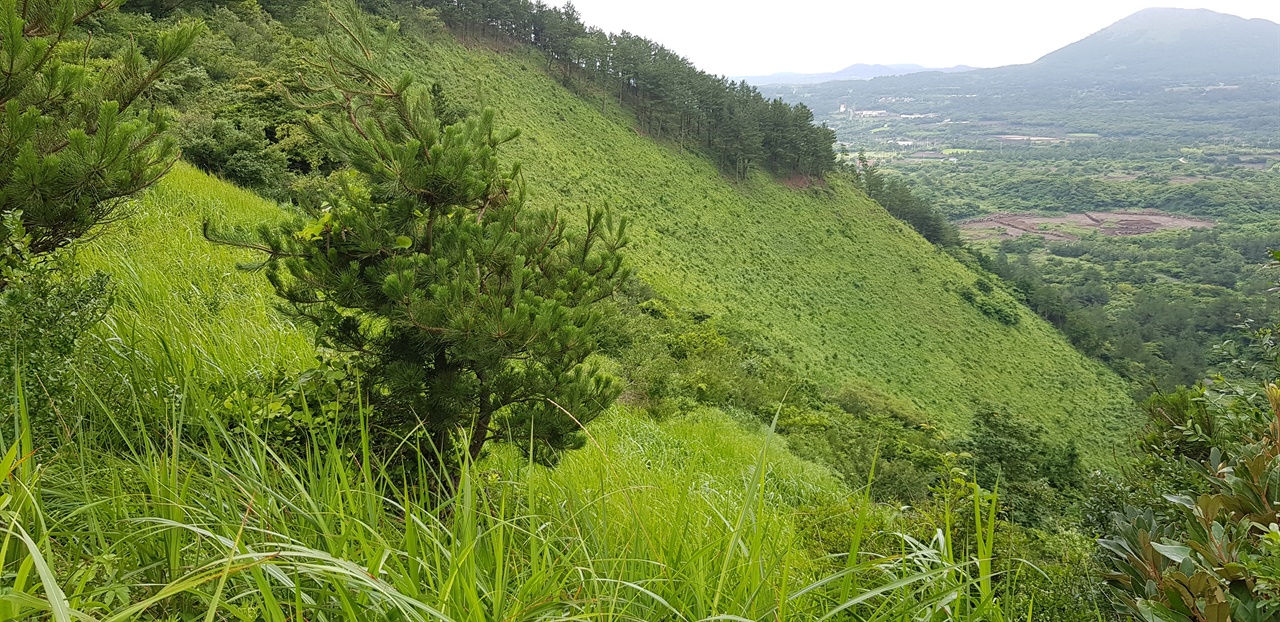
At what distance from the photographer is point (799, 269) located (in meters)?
36.4

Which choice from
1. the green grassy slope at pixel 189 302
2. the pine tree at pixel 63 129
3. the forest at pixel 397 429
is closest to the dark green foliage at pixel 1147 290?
the forest at pixel 397 429

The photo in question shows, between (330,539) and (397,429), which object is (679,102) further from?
(330,539)

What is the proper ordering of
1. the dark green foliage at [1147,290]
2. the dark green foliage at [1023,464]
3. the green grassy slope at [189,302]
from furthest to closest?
the dark green foliage at [1147,290] → the dark green foliage at [1023,464] → the green grassy slope at [189,302]

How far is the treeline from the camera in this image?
161 ft

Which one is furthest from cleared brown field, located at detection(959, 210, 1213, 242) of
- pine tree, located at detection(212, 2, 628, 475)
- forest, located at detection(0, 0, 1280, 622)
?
pine tree, located at detection(212, 2, 628, 475)

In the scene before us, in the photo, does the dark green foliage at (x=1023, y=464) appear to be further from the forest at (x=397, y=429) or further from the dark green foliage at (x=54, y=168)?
the dark green foliage at (x=54, y=168)

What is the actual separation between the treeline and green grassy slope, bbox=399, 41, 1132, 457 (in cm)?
351

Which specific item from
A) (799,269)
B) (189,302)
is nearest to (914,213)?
(799,269)

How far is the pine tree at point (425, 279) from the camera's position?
253 centimetres

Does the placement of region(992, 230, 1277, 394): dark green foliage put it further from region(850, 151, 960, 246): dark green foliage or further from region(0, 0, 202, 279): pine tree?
region(0, 0, 202, 279): pine tree

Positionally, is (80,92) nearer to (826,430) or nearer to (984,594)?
(984,594)

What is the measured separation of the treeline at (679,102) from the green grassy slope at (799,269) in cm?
351

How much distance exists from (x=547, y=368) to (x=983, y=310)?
4328 centimetres

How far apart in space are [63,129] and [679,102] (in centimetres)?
→ 4966
